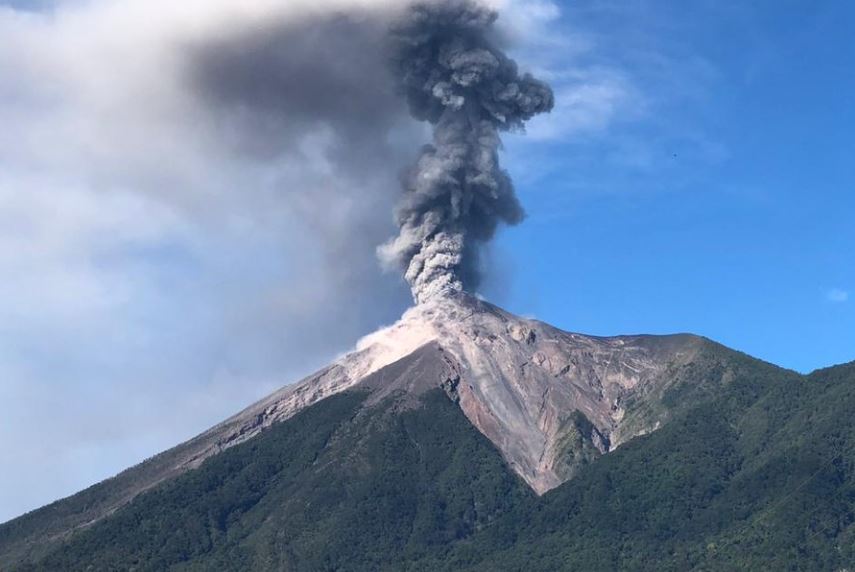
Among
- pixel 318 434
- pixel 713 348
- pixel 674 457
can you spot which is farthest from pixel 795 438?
pixel 318 434

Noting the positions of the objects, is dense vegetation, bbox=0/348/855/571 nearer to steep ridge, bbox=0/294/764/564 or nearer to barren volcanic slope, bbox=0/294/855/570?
barren volcanic slope, bbox=0/294/855/570

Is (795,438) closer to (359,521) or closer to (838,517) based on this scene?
(838,517)

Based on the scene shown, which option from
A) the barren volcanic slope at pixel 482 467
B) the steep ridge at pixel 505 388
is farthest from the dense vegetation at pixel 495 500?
the steep ridge at pixel 505 388

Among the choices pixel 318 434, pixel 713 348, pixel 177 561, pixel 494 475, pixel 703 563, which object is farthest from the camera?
pixel 713 348

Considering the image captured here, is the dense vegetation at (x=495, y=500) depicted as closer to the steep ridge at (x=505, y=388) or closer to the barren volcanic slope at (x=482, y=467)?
the barren volcanic slope at (x=482, y=467)

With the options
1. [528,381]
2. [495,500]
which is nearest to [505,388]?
[528,381]

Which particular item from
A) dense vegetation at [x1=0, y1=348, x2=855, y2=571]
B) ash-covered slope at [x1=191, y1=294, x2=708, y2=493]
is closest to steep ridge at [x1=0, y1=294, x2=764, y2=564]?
ash-covered slope at [x1=191, y1=294, x2=708, y2=493]

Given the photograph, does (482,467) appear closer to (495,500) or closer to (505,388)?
(495,500)
